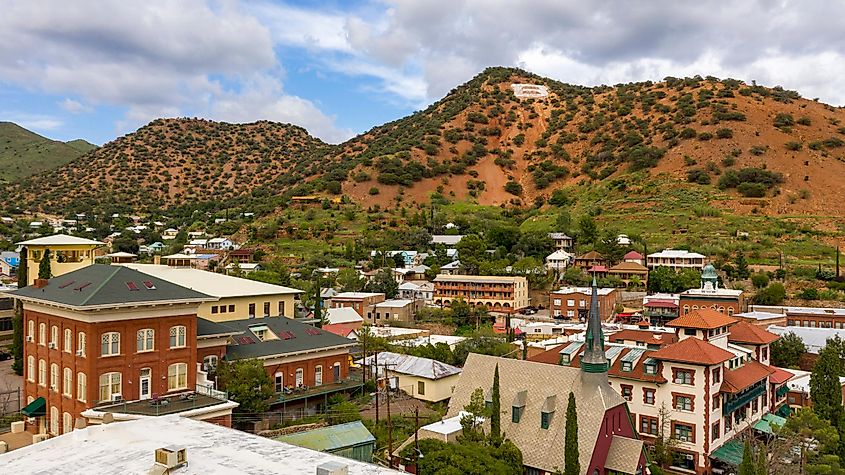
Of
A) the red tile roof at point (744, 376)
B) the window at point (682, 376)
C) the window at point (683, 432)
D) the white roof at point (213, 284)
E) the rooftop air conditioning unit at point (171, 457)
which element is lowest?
the window at point (683, 432)

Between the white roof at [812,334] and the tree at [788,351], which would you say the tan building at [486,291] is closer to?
the white roof at [812,334]

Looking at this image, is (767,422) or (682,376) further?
(767,422)

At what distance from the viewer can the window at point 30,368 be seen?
113 feet

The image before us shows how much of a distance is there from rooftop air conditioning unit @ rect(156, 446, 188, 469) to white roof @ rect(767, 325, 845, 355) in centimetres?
5021

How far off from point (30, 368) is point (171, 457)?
79.6ft

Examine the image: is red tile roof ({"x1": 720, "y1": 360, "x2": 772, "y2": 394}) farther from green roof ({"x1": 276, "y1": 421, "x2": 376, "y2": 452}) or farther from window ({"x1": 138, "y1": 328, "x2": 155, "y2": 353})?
window ({"x1": 138, "y1": 328, "x2": 155, "y2": 353})

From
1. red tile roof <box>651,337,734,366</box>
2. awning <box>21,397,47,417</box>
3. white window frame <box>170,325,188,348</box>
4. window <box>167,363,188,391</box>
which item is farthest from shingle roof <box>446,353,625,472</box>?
awning <box>21,397,47,417</box>

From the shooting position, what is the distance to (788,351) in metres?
50.4

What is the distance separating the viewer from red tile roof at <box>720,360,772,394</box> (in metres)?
37.5

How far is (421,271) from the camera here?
90.0 metres

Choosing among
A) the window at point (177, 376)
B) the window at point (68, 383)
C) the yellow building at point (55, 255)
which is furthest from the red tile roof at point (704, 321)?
the yellow building at point (55, 255)

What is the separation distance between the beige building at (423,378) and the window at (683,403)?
13.0 meters

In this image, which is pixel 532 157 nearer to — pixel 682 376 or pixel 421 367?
pixel 421 367

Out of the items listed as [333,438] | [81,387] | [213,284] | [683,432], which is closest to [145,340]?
[81,387]
